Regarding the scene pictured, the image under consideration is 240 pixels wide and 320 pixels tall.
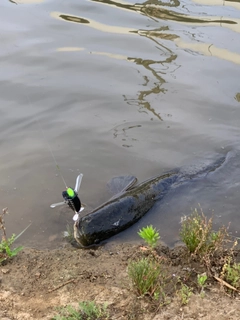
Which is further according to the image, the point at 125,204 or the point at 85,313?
the point at 125,204

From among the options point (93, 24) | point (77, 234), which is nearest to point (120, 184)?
point (77, 234)

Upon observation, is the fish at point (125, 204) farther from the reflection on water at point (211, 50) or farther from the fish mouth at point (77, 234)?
the reflection on water at point (211, 50)

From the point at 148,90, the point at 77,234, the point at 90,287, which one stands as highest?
the point at 148,90

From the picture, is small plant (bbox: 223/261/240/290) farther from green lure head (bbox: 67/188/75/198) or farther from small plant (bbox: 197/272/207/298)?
green lure head (bbox: 67/188/75/198)

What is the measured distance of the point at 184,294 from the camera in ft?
9.88

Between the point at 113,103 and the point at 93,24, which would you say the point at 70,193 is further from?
the point at 93,24

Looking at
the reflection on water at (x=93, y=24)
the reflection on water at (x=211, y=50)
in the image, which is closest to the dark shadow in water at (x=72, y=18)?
the reflection on water at (x=93, y=24)

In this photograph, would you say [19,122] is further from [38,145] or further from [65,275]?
[65,275]

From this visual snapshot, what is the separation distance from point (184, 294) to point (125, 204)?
176 centimetres

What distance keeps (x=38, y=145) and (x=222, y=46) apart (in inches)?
182

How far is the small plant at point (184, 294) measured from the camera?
300cm

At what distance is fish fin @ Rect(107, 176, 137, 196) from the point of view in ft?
16.4

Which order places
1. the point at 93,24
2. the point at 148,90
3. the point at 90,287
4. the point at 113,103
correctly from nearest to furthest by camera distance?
the point at 90,287, the point at 113,103, the point at 148,90, the point at 93,24

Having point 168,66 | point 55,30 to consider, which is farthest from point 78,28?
point 168,66
